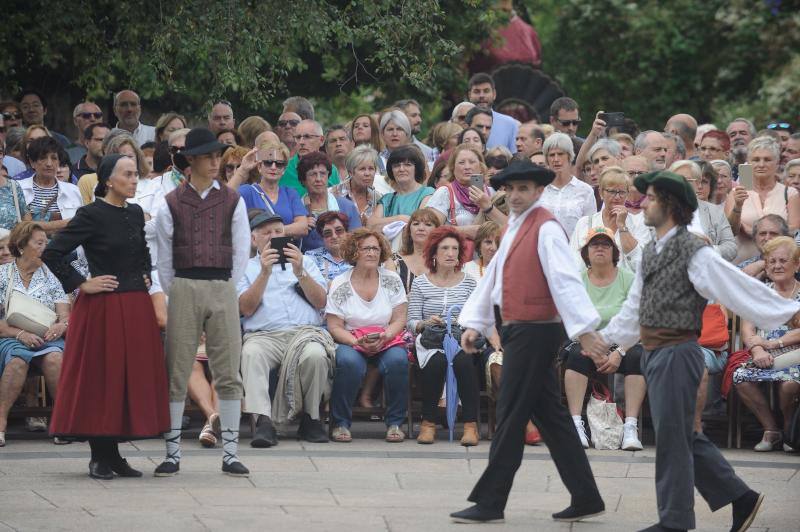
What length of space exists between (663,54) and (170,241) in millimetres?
20778

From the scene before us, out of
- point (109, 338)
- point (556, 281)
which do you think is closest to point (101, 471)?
point (109, 338)

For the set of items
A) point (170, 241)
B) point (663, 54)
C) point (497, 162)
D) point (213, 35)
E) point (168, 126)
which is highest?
point (663, 54)

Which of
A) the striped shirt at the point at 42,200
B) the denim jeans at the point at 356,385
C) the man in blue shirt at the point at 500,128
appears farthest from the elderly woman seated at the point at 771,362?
the striped shirt at the point at 42,200

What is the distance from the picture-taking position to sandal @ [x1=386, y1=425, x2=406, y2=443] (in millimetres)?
11906

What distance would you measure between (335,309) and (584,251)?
6.16 ft

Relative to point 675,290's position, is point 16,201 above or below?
above

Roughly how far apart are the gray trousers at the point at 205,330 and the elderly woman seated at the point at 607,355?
270cm

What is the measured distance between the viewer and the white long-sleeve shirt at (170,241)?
10156 millimetres

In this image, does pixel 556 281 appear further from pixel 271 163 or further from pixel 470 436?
pixel 271 163

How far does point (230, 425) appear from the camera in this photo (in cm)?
1024

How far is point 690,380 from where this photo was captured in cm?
848

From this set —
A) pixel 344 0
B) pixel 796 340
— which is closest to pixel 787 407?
pixel 796 340

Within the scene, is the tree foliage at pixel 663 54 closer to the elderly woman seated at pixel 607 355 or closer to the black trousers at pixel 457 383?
the elderly woman seated at pixel 607 355

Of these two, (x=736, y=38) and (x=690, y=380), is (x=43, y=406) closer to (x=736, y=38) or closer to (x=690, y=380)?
(x=690, y=380)
